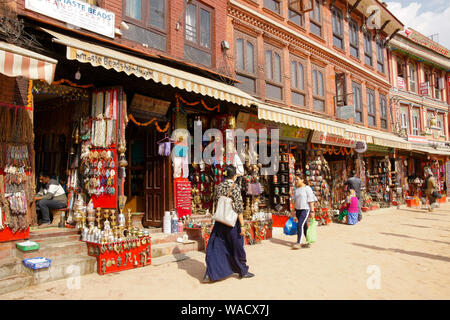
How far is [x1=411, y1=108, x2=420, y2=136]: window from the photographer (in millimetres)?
22056

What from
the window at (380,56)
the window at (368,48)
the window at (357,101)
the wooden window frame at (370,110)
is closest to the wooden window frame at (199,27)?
the window at (357,101)

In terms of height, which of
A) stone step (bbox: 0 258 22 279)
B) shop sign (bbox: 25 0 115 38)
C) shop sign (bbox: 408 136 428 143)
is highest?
shop sign (bbox: 25 0 115 38)

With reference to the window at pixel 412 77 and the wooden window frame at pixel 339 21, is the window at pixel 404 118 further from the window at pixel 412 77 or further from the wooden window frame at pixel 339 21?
the wooden window frame at pixel 339 21

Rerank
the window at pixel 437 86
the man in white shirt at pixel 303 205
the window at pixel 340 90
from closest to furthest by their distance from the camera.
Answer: the man in white shirt at pixel 303 205
the window at pixel 340 90
the window at pixel 437 86

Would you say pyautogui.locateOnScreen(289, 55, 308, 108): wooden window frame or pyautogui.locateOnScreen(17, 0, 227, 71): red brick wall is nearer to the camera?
pyautogui.locateOnScreen(17, 0, 227, 71): red brick wall

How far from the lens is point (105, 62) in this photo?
5773 mm

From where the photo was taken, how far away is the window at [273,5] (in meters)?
12.6

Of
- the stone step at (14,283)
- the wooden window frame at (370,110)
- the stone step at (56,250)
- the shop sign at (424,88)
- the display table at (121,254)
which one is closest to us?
the stone step at (14,283)

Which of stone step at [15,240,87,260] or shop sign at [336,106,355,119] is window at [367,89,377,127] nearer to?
shop sign at [336,106,355,119]

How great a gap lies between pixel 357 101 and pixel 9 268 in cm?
1634

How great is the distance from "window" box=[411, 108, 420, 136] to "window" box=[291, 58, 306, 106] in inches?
489

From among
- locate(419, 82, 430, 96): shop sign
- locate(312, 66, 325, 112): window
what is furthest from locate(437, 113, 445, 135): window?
locate(312, 66, 325, 112): window

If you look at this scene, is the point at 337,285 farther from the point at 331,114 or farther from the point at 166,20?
the point at 331,114

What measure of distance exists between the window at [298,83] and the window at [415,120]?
1241 centimetres
